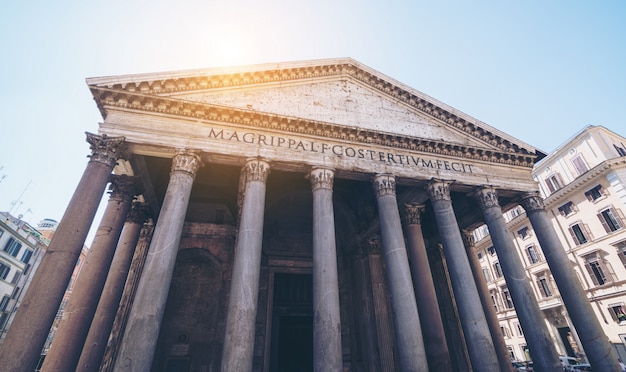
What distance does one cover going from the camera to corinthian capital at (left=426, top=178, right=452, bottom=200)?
9.48 metres

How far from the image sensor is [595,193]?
2044 cm

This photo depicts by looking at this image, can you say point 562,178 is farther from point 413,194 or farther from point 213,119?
point 213,119

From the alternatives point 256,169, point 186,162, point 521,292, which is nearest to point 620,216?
point 521,292

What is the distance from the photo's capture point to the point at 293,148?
902 centimetres

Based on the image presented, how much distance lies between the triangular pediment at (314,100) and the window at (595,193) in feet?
46.9

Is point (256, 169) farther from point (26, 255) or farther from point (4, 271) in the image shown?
point (26, 255)

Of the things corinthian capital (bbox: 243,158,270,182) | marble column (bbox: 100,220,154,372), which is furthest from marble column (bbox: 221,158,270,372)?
marble column (bbox: 100,220,154,372)

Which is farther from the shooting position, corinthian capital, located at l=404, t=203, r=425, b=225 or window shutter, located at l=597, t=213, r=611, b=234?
window shutter, located at l=597, t=213, r=611, b=234

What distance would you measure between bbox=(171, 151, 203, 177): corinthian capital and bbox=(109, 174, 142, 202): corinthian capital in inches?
99.7

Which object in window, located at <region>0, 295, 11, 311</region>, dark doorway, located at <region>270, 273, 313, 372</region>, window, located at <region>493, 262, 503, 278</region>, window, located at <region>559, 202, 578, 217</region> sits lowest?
dark doorway, located at <region>270, 273, 313, 372</region>

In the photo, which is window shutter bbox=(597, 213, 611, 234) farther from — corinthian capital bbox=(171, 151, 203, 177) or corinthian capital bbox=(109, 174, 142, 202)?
corinthian capital bbox=(109, 174, 142, 202)

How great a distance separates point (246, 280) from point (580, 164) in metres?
26.5

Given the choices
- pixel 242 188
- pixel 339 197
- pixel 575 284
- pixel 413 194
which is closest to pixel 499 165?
pixel 413 194

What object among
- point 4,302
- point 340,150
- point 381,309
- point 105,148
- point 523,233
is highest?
point 523,233
